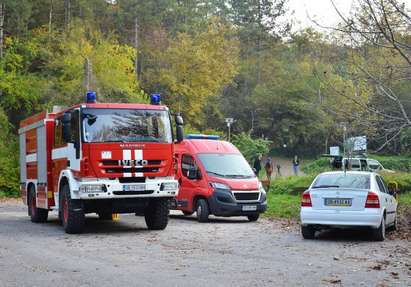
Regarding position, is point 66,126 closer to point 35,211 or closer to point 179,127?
point 179,127

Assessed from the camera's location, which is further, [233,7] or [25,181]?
[233,7]

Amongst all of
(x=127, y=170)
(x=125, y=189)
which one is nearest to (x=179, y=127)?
(x=127, y=170)

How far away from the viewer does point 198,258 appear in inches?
444

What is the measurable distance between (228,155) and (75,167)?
5954 millimetres

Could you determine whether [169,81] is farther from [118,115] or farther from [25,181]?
[118,115]

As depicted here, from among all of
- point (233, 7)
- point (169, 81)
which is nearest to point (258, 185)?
point (169, 81)

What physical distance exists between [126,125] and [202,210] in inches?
180

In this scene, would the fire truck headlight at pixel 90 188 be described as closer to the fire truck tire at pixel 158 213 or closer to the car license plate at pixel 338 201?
the fire truck tire at pixel 158 213

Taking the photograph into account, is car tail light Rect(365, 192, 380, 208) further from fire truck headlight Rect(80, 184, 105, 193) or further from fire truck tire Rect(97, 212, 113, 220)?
fire truck tire Rect(97, 212, 113, 220)

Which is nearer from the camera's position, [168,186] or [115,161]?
[115,161]

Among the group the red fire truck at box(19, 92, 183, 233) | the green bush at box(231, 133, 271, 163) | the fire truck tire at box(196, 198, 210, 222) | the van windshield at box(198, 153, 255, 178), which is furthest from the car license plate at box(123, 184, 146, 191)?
the green bush at box(231, 133, 271, 163)

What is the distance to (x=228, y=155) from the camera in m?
20.1

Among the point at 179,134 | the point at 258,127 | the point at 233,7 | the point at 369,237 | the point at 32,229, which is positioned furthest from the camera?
the point at 233,7

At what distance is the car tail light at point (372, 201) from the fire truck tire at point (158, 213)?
16.7 feet
